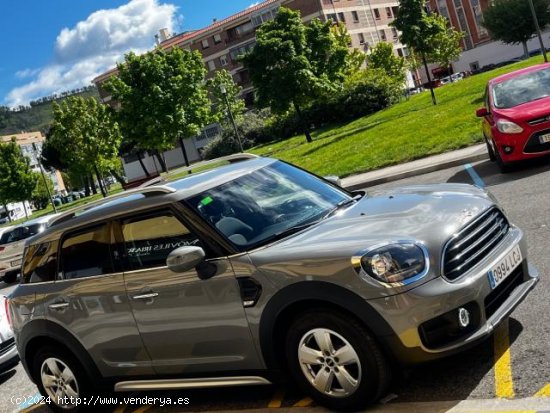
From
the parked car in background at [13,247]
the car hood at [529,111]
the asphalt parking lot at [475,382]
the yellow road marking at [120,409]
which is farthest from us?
the parked car in background at [13,247]

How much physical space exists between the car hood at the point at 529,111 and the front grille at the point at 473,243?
6.32 m

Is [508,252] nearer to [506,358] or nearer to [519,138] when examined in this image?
[506,358]

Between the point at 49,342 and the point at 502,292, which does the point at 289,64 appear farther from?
the point at 502,292

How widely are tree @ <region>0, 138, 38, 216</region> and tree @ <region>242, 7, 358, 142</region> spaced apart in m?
25.7

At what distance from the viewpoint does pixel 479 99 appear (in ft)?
69.9

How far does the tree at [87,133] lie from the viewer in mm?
44562

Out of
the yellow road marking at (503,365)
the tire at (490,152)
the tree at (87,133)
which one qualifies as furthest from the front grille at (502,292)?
the tree at (87,133)

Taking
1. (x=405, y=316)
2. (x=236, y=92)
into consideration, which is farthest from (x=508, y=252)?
(x=236, y=92)

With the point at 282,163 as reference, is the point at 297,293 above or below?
below

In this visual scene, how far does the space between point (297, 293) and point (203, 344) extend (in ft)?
2.95

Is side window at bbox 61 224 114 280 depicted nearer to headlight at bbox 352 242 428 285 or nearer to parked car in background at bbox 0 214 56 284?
headlight at bbox 352 242 428 285

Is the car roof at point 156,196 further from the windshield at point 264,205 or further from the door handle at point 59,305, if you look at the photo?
the door handle at point 59,305

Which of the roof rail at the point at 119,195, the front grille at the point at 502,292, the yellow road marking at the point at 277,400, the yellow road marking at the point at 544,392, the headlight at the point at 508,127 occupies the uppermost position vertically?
the roof rail at the point at 119,195

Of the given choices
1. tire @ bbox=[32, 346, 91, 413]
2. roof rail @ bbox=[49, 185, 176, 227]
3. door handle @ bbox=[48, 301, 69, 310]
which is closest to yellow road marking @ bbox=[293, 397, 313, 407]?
roof rail @ bbox=[49, 185, 176, 227]
